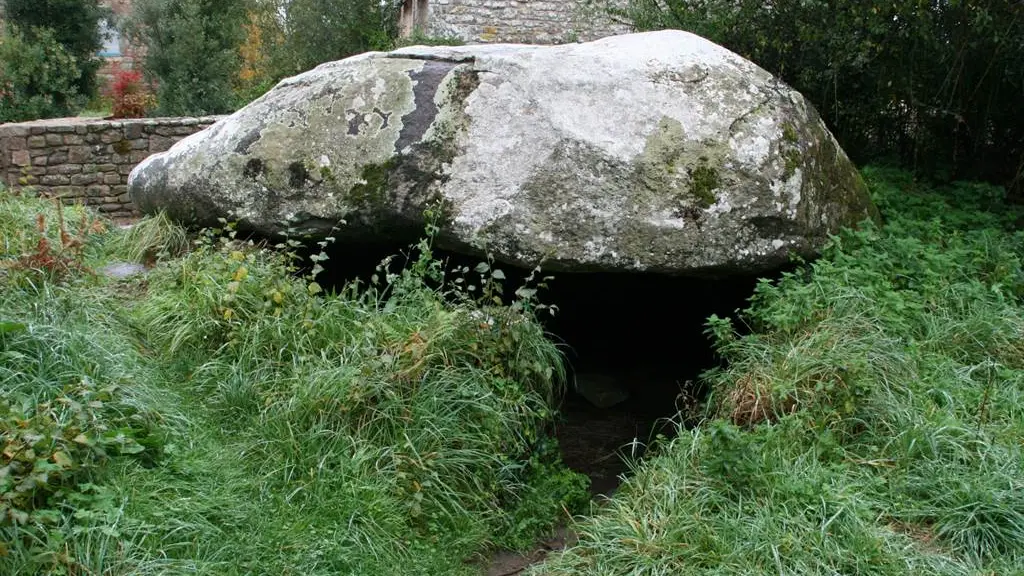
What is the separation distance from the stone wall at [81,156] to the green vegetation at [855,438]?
708 cm

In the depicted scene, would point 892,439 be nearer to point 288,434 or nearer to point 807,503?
point 807,503

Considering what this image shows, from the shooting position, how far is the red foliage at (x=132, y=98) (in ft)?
34.9

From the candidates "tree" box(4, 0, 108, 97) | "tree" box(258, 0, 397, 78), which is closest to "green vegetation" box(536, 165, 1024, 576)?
"tree" box(4, 0, 108, 97)

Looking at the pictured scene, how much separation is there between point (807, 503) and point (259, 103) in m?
3.48

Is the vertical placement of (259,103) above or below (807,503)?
above

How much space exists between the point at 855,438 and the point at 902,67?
319cm

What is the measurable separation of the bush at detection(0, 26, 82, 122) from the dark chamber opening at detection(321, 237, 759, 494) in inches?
422

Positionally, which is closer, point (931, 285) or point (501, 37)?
point (931, 285)

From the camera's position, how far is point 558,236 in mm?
4184

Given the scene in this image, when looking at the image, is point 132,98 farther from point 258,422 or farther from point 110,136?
point 258,422

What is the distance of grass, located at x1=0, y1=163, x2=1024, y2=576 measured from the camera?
280cm

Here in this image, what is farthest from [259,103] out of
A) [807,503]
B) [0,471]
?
[807,503]

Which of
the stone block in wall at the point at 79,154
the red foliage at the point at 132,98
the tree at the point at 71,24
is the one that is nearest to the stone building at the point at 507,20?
the red foliage at the point at 132,98

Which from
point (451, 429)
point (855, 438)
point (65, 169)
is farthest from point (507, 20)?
point (855, 438)
